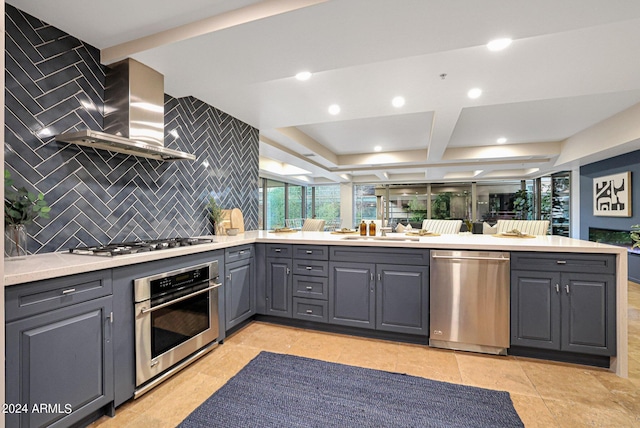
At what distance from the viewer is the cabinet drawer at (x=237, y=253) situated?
8.52ft

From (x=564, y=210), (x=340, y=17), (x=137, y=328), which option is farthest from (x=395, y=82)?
(x=564, y=210)

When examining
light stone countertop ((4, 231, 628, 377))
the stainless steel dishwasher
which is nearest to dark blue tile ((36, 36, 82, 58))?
light stone countertop ((4, 231, 628, 377))

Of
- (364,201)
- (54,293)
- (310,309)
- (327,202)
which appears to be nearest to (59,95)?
(54,293)

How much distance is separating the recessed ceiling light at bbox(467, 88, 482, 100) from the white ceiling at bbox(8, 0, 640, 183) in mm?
66

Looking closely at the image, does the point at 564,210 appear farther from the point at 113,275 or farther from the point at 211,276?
the point at 113,275

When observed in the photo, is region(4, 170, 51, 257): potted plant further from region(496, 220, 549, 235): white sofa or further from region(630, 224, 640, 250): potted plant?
region(630, 224, 640, 250): potted plant

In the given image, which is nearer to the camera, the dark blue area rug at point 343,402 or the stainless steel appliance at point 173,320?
the dark blue area rug at point 343,402

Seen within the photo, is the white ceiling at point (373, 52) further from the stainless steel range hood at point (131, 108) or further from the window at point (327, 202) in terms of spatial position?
the window at point (327, 202)

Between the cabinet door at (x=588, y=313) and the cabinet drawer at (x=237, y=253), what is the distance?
8.44 ft

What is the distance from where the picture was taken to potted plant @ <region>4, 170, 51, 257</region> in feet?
5.25

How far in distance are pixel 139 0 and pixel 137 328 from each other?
6.14 ft

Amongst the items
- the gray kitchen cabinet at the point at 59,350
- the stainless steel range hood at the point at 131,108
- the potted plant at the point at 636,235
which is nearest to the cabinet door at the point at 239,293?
the gray kitchen cabinet at the point at 59,350

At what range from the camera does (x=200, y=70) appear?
232 cm

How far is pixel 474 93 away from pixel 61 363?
3.64 meters
